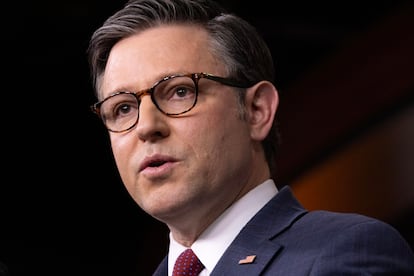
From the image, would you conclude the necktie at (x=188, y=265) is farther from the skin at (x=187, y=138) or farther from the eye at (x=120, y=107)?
the eye at (x=120, y=107)

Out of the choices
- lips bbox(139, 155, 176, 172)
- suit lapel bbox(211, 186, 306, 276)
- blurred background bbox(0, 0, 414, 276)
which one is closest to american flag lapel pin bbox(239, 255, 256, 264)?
suit lapel bbox(211, 186, 306, 276)

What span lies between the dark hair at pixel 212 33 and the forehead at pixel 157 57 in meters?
0.02

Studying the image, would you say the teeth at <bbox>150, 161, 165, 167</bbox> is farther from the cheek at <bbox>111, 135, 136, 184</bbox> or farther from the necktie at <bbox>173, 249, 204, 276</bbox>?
the necktie at <bbox>173, 249, 204, 276</bbox>

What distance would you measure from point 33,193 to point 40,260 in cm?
32

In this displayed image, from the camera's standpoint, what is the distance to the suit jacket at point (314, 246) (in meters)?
1.68

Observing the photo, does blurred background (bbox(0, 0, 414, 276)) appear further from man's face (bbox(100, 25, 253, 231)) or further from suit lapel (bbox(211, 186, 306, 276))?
suit lapel (bbox(211, 186, 306, 276))

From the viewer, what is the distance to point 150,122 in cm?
188

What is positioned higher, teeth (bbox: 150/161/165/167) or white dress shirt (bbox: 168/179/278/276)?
teeth (bbox: 150/161/165/167)

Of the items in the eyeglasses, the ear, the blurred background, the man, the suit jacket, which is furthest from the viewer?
the blurred background

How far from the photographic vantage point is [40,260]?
410 centimetres

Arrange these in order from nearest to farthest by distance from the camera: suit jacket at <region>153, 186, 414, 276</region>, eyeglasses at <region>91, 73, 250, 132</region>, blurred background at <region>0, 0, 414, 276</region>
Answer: suit jacket at <region>153, 186, 414, 276</region>, eyeglasses at <region>91, 73, 250, 132</region>, blurred background at <region>0, 0, 414, 276</region>

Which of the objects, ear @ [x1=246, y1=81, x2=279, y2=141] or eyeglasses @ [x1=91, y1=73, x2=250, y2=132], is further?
Result: ear @ [x1=246, y1=81, x2=279, y2=141]

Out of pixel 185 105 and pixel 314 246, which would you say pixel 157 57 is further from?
pixel 314 246

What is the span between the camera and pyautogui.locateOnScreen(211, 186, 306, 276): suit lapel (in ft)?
5.97
